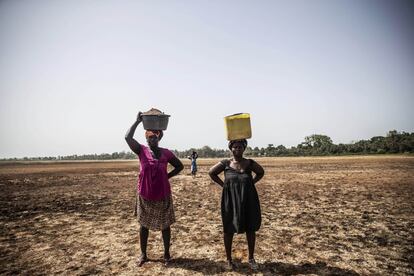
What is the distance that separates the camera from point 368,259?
4000 mm

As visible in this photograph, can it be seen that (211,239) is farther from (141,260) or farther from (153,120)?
(153,120)

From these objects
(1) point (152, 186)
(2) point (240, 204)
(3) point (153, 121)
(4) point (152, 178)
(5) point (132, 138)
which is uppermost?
(3) point (153, 121)

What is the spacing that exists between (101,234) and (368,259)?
5.15 metres

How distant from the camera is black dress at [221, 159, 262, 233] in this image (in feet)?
11.4

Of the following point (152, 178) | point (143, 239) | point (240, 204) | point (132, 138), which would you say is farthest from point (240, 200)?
point (132, 138)

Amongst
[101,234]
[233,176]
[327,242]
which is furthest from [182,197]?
[233,176]

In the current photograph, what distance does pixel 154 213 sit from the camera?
11.9 feet

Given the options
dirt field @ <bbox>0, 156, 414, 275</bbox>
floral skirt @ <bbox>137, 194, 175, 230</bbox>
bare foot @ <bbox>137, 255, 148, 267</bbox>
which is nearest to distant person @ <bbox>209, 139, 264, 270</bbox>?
dirt field @ <bbox>0, 156, 414, 275</bbox>

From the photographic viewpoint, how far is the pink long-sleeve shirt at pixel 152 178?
3.56 metres

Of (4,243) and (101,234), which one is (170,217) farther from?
(4,243)

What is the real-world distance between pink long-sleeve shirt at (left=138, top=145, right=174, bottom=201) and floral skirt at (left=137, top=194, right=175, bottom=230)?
113 millimetres

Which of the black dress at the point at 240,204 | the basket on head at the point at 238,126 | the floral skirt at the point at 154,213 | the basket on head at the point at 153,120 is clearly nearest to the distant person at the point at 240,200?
the black dress at the point at 240,204

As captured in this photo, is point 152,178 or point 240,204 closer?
point 240,204

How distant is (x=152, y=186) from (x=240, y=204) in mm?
1292
